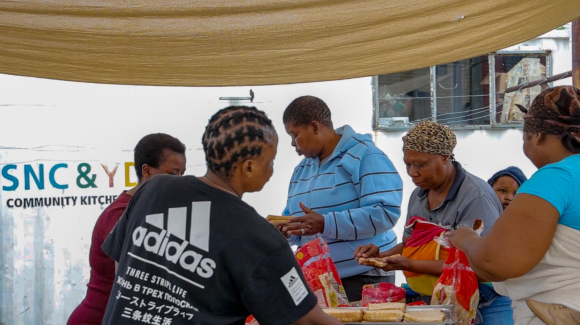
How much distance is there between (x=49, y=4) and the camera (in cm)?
269

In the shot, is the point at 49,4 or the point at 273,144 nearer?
the point at 273,144

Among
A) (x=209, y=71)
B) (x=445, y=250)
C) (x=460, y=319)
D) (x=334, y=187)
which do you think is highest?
(x=209, y=71)

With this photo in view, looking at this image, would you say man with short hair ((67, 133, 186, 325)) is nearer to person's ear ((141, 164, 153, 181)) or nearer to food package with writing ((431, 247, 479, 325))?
person's ear ((141, 164, 153, 181))

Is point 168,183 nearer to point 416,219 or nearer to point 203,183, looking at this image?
point 203,183

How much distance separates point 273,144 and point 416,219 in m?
1.24

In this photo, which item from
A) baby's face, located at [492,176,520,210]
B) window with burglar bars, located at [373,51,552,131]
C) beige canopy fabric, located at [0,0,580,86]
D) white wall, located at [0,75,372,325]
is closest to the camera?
beige canopy fabric, located at [0,0,580,86]

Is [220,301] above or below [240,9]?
below

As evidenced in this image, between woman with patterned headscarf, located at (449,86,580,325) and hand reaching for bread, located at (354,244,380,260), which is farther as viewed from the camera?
hand reaching for bread, located at (354,244,380,260)

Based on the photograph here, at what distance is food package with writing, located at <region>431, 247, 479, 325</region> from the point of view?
8.68 feet

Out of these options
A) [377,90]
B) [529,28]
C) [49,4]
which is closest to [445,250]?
[529,28]

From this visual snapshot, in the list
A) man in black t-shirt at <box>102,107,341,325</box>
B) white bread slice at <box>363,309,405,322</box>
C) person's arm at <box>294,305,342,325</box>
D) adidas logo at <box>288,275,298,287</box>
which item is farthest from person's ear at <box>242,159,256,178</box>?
white bread slice at <box>363,309,405,322</box>

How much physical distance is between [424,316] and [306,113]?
1457 mm

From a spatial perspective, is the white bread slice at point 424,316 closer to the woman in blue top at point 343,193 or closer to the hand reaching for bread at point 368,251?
the hand reaching for bread at point 368,251

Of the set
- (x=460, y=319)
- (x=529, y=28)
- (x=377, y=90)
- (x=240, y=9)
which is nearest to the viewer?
(x=460, y=319)
